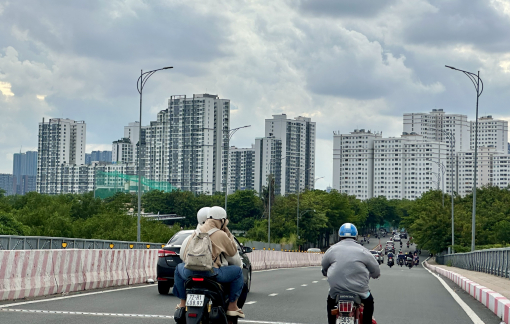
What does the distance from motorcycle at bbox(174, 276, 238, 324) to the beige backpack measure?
5.1 inches

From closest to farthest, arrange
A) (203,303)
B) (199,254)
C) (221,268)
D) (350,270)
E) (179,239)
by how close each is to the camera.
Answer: (203,303), (199,254), (221,268), (350,270), (179,239)

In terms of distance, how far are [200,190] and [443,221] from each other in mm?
100567

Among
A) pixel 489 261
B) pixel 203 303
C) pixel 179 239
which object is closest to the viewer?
pixel 203 303

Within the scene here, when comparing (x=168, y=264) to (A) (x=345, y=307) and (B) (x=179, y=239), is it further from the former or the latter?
(A) (x=345, y=307)

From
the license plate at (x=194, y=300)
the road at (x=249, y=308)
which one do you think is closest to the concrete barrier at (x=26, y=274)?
the road at (x=249, y=308)

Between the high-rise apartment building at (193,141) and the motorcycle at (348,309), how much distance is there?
167 meters

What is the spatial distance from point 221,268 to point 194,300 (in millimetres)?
547

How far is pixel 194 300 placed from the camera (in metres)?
7.65

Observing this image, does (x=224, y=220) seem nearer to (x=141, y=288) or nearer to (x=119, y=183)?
(x=141, y=288)

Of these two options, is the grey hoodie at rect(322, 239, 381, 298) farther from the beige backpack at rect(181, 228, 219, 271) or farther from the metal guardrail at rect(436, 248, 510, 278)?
the metal guardrail at rect(436, 248, 510, 278)

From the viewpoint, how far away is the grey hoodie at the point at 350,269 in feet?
27.2

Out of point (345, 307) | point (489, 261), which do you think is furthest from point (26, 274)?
point (489, 261)

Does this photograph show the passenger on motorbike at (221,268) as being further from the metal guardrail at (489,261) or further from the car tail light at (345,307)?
the metal guardrail at (489,261)

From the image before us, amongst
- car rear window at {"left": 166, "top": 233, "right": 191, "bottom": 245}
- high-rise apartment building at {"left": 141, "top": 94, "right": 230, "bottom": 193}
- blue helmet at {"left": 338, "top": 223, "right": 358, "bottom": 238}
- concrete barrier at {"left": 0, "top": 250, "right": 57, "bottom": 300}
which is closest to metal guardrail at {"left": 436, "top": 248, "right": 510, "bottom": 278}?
car rear window at {"left": 166, "top": 233, "right": 191, "bottom": 245}
